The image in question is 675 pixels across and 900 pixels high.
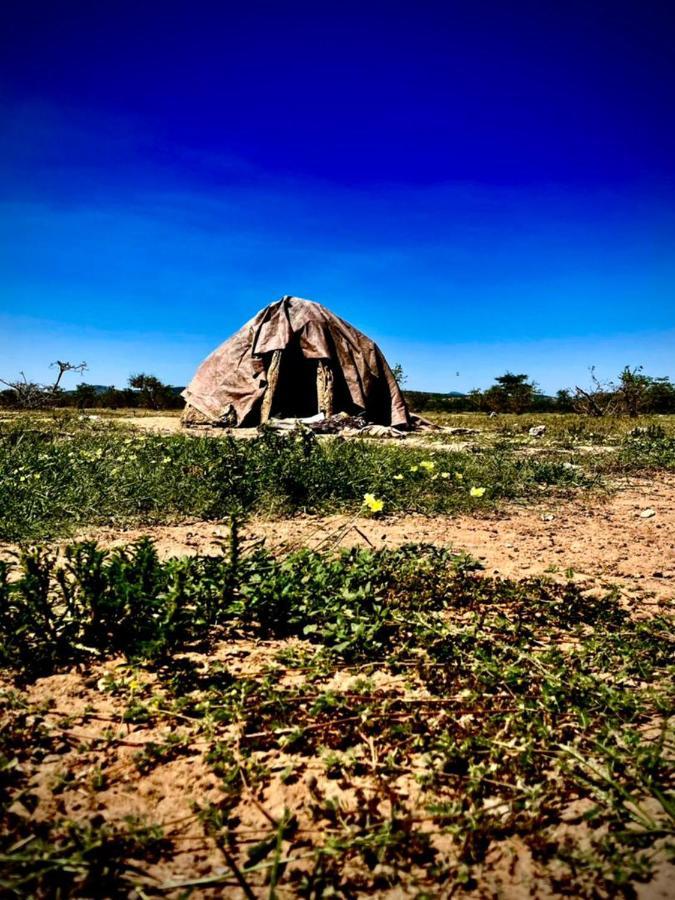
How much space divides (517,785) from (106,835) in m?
1.04

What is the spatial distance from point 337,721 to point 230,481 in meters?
3.19

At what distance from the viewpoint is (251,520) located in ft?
13.4

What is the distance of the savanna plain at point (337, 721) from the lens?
117cm

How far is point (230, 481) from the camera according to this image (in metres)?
4.64

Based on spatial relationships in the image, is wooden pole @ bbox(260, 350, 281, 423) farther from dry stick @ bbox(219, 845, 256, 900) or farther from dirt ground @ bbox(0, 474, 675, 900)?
dry stick @ bbox(219, 845, 256, 900)

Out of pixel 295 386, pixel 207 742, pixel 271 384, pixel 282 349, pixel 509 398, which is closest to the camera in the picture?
pixel 207 742

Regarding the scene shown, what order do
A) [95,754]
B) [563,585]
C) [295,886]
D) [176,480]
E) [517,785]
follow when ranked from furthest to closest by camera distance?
[176,480], [563,585], [95,754], [517,785], [295,886]

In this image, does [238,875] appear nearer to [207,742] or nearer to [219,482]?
[207,742]

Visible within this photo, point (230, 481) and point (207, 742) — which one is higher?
point (230, 481)

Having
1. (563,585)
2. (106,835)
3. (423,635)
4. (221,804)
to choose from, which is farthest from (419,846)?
(563,585)

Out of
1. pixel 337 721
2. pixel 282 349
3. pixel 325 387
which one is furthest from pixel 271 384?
pixel 337 721

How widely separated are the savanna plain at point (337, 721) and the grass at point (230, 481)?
517mm

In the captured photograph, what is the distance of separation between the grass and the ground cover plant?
4.49 feet

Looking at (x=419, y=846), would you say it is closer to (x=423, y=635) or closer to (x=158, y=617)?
(x=423, y=635)
